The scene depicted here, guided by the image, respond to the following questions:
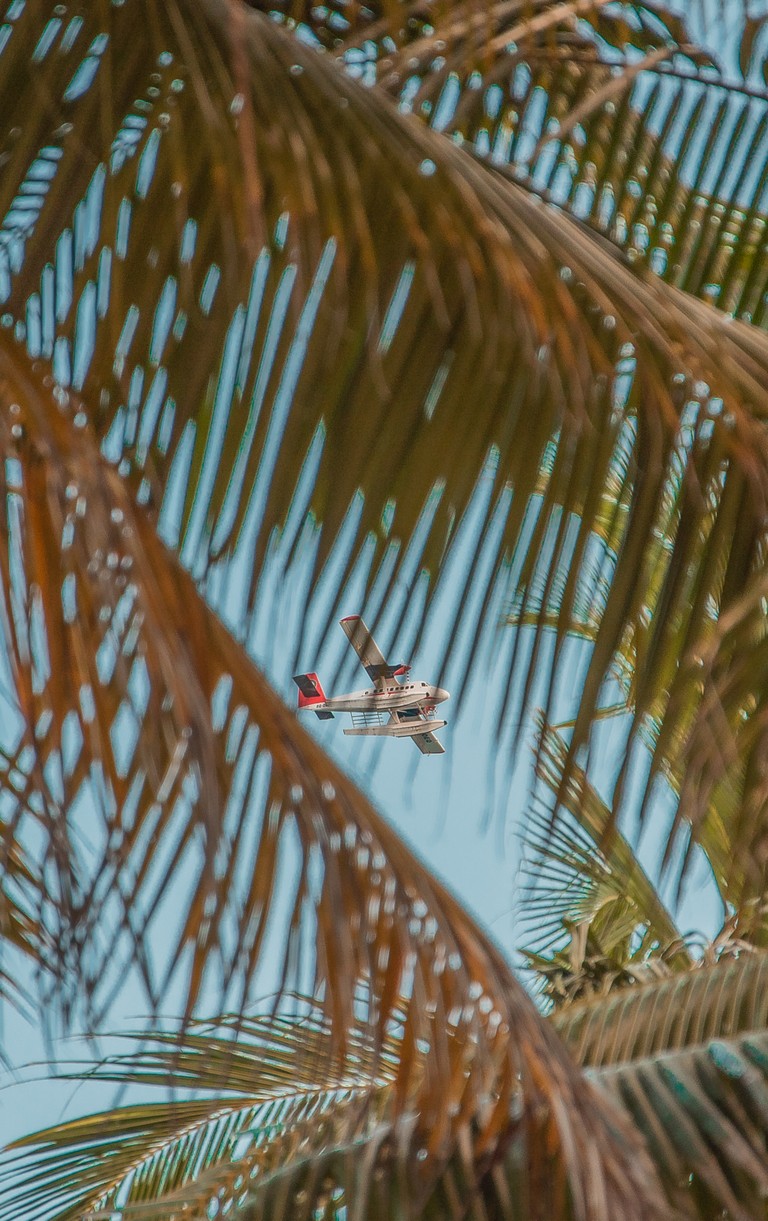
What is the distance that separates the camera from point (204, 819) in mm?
874

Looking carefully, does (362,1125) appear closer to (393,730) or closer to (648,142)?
(648,142)

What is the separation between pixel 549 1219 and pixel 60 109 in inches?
46.3

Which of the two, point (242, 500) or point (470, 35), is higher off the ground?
point (470, 35)

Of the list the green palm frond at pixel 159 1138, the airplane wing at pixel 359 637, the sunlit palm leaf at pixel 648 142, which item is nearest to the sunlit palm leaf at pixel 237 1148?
the green palm frond at pixel 159 1138

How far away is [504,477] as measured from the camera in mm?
1206

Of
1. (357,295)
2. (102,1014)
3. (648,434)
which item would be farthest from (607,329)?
(102,1014)

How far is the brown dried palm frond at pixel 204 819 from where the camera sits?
92 centimetres

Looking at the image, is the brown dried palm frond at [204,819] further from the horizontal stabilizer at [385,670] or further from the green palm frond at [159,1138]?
the green palm frond at [159,1138]

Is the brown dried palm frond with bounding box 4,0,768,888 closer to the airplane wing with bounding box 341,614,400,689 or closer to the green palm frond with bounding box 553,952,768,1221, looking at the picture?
the airplane wing with bounding box 341,614,400,689

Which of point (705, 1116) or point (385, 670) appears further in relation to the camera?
point (705, 1116)

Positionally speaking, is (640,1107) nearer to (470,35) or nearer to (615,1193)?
(615,1193)

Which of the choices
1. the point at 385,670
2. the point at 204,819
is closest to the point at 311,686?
the point at 385,670

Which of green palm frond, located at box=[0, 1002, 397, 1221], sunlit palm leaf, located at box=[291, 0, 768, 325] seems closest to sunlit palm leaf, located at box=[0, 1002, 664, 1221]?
green palm frond, located at box=[0, 1002, 397, 1221]

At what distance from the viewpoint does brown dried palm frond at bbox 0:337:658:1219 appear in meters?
0.92
